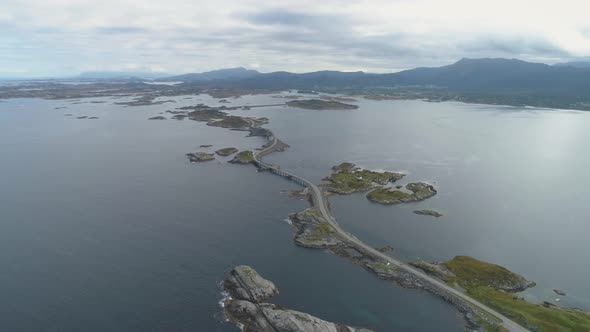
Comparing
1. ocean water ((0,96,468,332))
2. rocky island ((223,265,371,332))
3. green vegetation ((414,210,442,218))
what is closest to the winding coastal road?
ocean water ((0,96,468,332))

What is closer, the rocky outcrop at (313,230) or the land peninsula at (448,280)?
the land peninsula at (448,280)

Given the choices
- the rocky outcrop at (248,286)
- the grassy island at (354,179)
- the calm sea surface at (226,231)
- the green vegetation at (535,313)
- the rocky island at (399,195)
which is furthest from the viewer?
the grassy island at (354,179)

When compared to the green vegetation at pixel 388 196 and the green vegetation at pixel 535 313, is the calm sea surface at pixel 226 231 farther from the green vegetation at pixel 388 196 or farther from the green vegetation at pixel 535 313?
the green vegetation at pixel 535 313

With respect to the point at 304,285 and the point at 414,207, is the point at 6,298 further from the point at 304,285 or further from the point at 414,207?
the point at 414,207

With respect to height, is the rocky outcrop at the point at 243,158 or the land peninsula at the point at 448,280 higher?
the rocky outcrop at the point at 243,158

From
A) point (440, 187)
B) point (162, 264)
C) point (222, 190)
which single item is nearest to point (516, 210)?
point (440, 187)

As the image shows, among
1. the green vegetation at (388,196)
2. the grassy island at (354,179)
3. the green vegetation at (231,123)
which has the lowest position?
the green vegetation at (388,196)

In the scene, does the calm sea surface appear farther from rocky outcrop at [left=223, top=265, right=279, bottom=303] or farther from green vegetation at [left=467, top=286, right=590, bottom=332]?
green vegetation at [left=467, top=286, right=590, bottom=332]

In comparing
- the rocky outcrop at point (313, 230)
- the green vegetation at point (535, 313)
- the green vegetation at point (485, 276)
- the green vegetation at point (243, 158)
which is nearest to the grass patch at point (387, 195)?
the rocky outcrop at point (313, 230)
